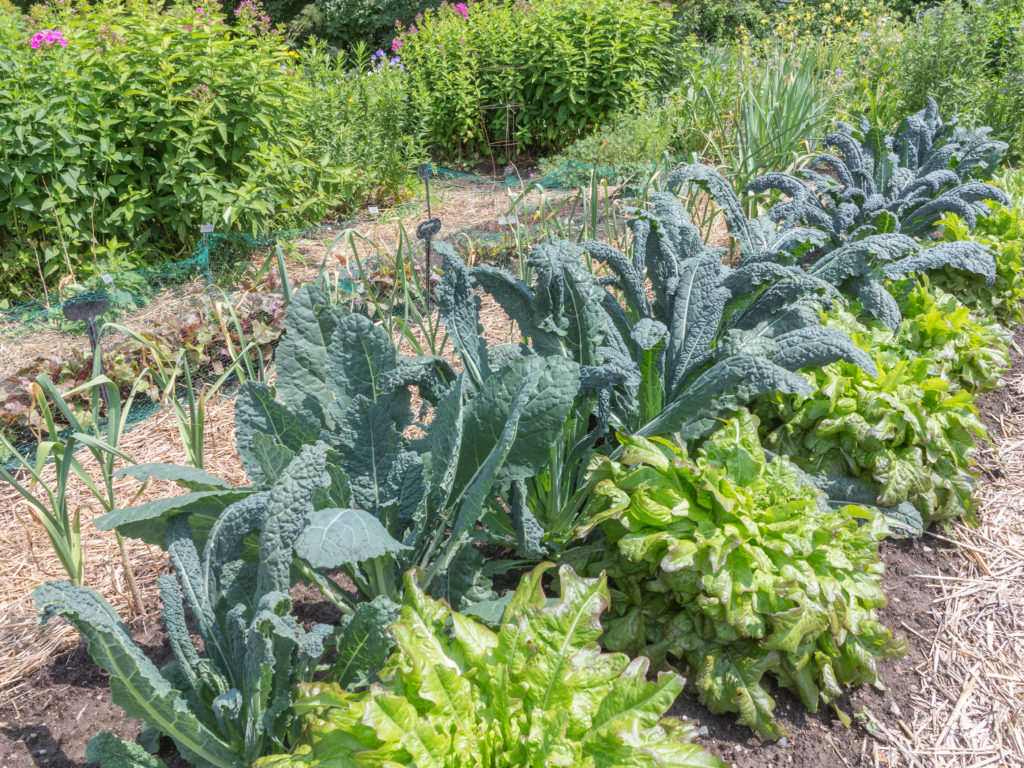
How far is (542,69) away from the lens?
7.14 metres

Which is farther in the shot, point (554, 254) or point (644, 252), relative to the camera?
point (644, 252)

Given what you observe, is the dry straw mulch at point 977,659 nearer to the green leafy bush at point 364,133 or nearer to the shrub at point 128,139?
the shrub at point 128,139

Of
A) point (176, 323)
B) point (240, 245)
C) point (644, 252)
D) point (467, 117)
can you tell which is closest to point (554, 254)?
point (644, 252)

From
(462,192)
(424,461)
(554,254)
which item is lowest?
(462,192)

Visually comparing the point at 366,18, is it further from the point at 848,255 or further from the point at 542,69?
the point at 848,255

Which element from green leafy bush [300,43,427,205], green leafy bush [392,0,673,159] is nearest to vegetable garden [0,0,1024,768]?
green leafy bush [300,43,427,205]

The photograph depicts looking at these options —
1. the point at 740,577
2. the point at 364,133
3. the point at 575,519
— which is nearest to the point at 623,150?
the point at 364,133

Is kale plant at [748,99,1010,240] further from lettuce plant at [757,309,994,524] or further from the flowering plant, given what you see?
the flowering plant

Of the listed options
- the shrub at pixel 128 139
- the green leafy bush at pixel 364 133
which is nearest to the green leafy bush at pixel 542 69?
the green leafy bush at pixel 364 133

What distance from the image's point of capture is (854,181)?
3504mm

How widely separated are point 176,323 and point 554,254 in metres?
2.36

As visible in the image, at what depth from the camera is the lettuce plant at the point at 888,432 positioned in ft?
6.74

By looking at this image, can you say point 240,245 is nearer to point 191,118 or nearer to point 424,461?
point 191,118

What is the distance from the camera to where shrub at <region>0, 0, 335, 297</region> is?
405cm
